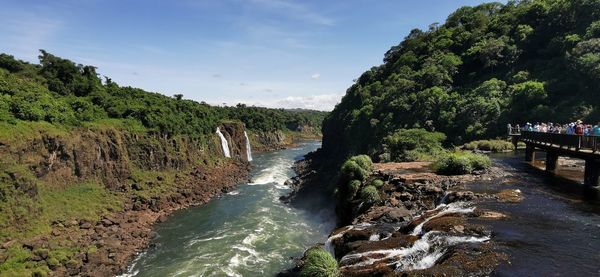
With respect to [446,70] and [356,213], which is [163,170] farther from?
[446,70]

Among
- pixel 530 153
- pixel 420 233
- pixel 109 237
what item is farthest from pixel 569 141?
pixel 109 237

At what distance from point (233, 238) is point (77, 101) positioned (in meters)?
30.0

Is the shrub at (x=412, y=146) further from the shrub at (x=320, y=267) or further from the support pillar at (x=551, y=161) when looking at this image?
the shrub at (x=320, y=267)

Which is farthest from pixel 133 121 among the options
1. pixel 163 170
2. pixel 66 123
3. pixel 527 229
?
pixel 527 229

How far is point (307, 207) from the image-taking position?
52094 millimetres

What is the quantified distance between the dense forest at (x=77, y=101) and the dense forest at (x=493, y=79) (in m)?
32.8

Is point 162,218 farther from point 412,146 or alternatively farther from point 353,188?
point 412,146

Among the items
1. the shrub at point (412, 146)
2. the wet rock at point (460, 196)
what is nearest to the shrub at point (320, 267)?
the wet rock at point (460, 196)

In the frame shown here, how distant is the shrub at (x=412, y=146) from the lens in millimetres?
39459

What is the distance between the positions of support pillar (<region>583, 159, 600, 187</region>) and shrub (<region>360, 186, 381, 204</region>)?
12.0 meters

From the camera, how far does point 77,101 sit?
53562 millimetres

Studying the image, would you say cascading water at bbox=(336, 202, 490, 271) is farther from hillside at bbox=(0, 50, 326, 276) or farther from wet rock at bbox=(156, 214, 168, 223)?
wet rock at bbox=(156, 214, 168, 223)

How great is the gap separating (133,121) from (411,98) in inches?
1698

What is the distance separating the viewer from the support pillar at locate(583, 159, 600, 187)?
912 inches
